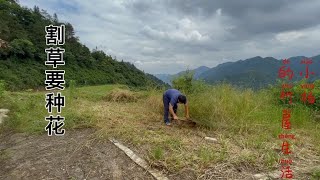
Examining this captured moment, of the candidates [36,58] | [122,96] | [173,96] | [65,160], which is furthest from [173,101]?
[36,58]

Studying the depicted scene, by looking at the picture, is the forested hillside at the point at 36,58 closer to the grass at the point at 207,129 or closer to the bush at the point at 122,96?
the bush at the point at 122,96

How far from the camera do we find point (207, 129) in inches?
241

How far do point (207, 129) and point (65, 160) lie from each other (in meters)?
2.66

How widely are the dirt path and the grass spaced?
321 mm

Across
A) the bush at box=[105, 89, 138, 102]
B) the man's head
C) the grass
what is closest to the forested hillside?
the bush at box=[105, 89, 138, 102]

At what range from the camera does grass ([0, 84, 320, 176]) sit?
4.44m

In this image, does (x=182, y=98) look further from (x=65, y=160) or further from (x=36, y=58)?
(x=36, y=58)

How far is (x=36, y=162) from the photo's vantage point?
4.73 meters

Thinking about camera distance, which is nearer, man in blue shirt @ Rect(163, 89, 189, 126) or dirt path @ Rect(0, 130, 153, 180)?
dirt path @ Rect(0, 130, 153, 180)

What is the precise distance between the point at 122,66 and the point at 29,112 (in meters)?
32.5

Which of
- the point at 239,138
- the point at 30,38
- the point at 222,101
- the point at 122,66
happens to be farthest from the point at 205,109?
the point at 122,66

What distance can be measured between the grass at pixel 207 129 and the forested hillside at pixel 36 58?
1647cm

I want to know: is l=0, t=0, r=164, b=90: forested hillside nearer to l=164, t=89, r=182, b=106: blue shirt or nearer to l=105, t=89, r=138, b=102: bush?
l=105, t=89, r=138, b=102: bush

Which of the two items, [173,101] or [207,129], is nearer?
[207,129]
